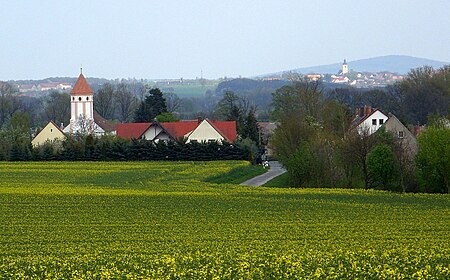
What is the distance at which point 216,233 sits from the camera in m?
32.5

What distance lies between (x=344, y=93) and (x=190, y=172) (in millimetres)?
86832

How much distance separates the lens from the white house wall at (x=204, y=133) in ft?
312

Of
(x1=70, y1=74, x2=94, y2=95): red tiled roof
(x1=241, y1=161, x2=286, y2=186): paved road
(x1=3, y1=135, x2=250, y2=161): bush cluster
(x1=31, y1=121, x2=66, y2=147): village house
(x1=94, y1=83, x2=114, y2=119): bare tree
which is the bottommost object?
(x1=241, y1=161, x2=286, y2=186): paved road

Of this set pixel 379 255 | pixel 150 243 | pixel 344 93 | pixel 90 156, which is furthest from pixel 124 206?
pixel 344 93

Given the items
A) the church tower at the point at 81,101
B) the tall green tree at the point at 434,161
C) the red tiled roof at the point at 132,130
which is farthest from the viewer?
the church tower at the point at 81,101

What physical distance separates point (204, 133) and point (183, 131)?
3383 mm

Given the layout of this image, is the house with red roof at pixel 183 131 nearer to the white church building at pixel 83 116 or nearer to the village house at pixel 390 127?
the white church building at pixel 83 116

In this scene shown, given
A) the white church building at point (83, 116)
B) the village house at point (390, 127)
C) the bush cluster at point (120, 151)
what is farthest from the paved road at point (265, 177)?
the white church building at point (83, 116)

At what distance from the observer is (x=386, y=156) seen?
185 ft

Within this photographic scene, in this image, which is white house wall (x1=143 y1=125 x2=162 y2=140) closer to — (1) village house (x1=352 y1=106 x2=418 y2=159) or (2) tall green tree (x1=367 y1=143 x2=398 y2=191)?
(1) village house (x1=352 y1=106 x2=418 y2=159)

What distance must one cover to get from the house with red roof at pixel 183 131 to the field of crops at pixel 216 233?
128 ft

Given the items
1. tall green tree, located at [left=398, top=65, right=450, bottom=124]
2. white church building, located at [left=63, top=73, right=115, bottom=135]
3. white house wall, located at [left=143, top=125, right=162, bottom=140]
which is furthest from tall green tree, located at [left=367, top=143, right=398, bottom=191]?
white church building, located at [left=63, top=73, right=115, bottom=135]

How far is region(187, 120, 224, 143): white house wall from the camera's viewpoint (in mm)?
95188

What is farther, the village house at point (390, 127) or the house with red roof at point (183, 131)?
the house with red roof at point (183, 131)
